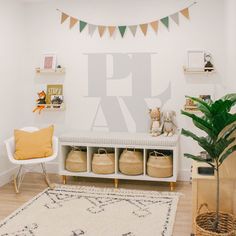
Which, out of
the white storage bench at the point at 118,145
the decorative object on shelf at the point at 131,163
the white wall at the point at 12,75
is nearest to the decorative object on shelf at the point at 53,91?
the white wall at the point at 12,75

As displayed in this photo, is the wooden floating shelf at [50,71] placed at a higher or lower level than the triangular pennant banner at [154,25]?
lower

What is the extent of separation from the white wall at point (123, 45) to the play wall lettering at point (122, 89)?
7 cm

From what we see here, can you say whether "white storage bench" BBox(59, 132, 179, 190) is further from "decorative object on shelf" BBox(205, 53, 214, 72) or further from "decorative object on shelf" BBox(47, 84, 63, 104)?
"decorative object on shelf" BBox(205, 53, 214, 72)

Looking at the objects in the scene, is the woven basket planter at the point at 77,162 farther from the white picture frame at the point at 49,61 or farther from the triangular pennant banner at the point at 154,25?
the triangular pennant banner at the point at 154,25

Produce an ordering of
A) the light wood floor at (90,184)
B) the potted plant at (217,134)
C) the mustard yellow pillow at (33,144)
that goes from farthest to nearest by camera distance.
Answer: the mustard yellow pillow at (33,144), the light wood floor at (90,184), the potted plant at (217,134)

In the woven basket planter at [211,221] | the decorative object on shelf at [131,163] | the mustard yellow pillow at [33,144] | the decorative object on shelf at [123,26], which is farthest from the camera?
the decorative object on shelf at [123,26]

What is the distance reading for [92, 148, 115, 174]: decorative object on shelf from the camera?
4.37m

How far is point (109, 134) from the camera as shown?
4617mm

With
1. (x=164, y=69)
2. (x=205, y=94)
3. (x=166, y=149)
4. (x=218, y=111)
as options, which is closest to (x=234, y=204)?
(x=218, y=111)

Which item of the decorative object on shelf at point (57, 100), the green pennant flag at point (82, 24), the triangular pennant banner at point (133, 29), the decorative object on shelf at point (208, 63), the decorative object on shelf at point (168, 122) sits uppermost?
the green pennant flag at point (82, 24)

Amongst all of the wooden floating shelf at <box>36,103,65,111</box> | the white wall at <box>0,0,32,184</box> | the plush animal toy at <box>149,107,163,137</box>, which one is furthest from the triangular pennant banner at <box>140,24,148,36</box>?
the white wall at <box>0,0,32,184</box>

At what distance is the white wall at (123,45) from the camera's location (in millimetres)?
4461

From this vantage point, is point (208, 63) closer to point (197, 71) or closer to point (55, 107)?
point (197, 71)

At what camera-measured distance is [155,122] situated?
4.50 meters
